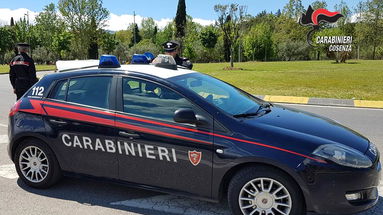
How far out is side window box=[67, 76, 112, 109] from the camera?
3951mm

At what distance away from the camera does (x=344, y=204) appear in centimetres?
311

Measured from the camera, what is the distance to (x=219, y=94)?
4.19 metres

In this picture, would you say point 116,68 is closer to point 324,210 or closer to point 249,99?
point 249,99

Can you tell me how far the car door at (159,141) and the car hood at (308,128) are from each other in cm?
54

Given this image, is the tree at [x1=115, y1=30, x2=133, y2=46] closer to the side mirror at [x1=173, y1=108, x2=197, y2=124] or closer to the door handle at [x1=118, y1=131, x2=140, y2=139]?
the door handle at [x1=118, y1=131, x2=140, y2=139]

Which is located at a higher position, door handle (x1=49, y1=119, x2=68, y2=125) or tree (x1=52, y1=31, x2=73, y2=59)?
tree (x1=52, y1=31, x2=73, y2=59)

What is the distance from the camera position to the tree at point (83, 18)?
47438 mm

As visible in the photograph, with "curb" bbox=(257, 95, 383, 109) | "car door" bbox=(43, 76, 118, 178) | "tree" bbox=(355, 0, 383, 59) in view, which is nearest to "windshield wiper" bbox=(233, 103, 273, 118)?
"car door" bbox=(43, 76, 118, 178)

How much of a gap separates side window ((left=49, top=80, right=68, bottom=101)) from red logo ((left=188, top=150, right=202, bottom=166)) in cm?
170

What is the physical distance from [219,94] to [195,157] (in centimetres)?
101

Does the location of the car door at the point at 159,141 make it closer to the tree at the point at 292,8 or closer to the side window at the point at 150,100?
the side window at the point at 150,100

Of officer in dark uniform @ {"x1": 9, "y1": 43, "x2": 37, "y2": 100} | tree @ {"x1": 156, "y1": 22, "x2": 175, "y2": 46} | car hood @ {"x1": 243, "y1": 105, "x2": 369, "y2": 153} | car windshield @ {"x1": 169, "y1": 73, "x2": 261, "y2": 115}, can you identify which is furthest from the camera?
tree @ {"x1": 156, "y1": 22, "x2": 175, "y2": 46}

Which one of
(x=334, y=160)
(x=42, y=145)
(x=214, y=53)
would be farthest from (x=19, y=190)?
(x=214, y=53)

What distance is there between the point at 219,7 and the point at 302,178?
29.4 meters
